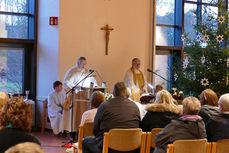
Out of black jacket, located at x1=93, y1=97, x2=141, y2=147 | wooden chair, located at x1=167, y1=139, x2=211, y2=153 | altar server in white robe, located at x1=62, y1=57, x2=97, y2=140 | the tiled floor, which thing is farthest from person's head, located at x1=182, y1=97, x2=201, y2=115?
altar server in white robe, located at x1=62, y1=57, x2=97, y2=140

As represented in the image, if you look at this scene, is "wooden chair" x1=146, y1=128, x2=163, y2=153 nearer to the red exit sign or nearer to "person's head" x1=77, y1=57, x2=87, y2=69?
"person's head" x1=77, y1=57, x2=87, y2=69

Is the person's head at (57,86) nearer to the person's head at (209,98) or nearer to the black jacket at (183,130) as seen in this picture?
the person's head at (209,98)

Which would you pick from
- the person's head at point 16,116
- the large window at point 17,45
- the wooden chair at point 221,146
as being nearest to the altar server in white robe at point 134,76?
the large window at point 17,45

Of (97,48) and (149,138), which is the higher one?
(97,48)

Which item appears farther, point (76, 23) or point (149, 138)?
point (76, 23)

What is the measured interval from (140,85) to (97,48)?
1452 mm

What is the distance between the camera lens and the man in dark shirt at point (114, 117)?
420 centimetres

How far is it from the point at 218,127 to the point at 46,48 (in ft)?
18.1

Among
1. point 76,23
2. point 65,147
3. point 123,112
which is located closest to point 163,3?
point 76,23

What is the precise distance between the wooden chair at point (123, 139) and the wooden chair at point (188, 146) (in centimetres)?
59

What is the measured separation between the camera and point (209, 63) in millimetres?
7477

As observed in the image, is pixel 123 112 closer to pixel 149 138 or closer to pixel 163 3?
pixel 149 138

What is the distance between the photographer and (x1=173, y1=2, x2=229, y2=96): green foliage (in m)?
7.30

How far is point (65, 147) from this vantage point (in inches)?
273
